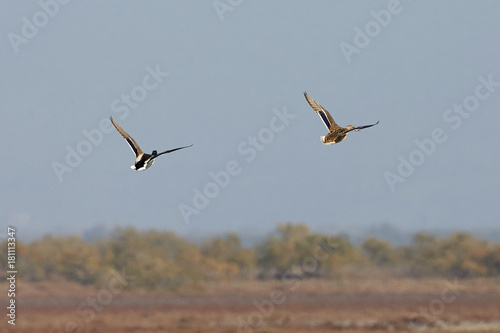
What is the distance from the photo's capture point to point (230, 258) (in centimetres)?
6291

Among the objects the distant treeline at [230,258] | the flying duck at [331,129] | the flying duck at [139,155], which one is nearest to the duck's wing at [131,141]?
the flying duck at [139,155]

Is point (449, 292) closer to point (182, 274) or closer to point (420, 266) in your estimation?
point (420, 266)

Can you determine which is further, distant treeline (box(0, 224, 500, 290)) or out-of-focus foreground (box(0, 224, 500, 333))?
distant treeline (box(0, 224, 500, 290))

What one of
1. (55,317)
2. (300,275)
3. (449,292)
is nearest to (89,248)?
(300,275)

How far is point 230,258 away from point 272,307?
15572 millimetres

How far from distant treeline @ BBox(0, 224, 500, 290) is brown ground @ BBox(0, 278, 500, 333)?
52.5 inches

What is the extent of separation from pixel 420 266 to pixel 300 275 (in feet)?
24.4

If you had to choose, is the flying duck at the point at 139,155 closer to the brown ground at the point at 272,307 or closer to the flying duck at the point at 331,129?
the flying duck at the point at 331,129

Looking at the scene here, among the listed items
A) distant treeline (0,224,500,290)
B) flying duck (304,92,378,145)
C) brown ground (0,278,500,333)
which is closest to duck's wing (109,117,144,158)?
flying duck (304,92,378,145)

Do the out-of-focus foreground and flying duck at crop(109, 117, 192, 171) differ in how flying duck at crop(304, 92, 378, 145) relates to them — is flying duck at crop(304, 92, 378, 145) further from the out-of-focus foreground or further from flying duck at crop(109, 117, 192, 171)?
the out-of-focus foreground

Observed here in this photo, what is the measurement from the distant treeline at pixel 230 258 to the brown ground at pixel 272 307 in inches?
52.5

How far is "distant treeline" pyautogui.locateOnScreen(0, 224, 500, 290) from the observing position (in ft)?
188

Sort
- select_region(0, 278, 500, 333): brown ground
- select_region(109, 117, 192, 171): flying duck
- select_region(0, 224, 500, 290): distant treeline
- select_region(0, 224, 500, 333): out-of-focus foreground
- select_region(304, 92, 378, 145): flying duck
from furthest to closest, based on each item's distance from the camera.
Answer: select_region(0, 224, 500, 290): distant treeline
select_region(0, 224, 500, 333): out-of-focus foreground
select_region(0, 278, 500, 333): brown ground
select_region(304, 92, 378, 145): flying duck
select_region(109, 117, 192, 171): flying duck

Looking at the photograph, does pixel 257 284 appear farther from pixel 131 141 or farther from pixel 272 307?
pixel 131 141
